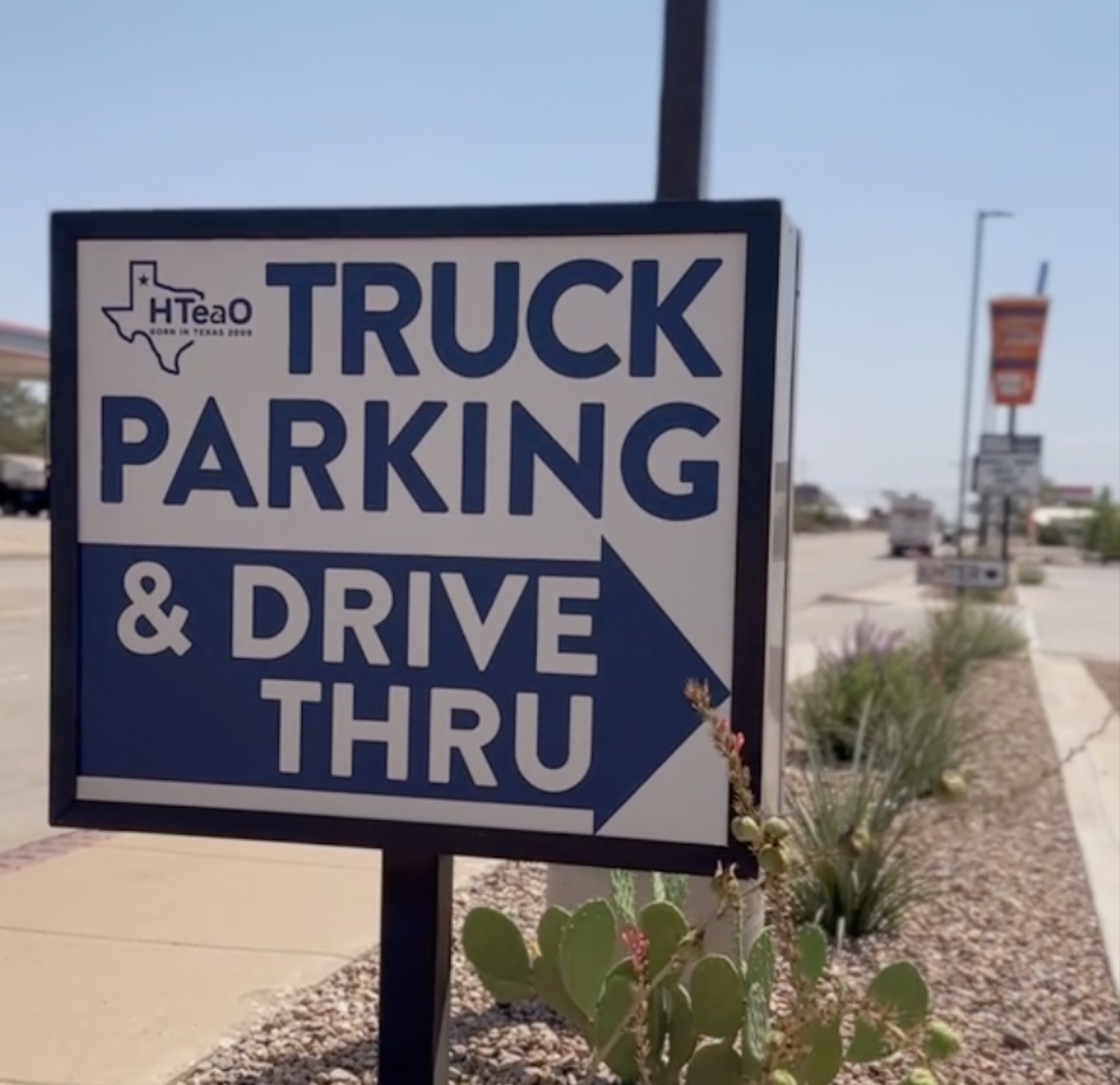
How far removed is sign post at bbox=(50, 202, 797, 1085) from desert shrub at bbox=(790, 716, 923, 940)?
8.11ft

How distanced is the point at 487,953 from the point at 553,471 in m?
1.14

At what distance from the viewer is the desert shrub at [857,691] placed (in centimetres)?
913

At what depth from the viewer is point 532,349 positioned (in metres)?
3.08

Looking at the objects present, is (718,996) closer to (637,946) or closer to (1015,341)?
(637,946)

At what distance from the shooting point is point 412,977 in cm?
334

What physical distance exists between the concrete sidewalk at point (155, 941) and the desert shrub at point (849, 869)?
1.54 metres

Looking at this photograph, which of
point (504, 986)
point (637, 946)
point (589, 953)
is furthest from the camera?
point (504, 986)

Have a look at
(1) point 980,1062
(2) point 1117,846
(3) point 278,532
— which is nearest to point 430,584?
(3) point 278,532

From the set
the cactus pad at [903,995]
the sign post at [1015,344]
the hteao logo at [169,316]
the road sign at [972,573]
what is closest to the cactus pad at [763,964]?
the cactus pad at [903,995]

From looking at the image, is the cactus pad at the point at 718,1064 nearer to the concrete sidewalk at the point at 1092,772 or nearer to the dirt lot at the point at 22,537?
the concrete sidewalk at the point at 1092,772

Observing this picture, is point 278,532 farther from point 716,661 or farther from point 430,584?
point 716,661

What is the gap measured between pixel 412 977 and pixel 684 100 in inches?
91.8

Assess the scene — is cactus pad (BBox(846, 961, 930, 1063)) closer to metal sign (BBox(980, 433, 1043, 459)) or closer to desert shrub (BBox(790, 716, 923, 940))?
desert shrub (BBox(790, 716, 923, 940))

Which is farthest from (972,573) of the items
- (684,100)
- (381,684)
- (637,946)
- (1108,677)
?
(637,946)
